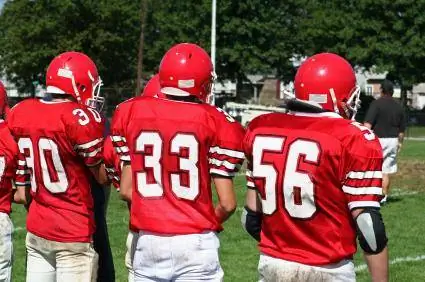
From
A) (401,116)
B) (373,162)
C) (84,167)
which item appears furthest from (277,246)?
(401,116)

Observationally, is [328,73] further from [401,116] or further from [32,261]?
[401,116]

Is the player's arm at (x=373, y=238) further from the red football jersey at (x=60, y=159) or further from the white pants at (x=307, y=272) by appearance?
the red football jersey at (x=60, y=159)

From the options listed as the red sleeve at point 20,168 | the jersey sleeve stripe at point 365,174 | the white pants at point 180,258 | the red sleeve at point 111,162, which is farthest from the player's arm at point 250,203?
the red sleeve at point 20,168

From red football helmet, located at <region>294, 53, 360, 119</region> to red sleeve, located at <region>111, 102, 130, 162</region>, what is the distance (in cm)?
95

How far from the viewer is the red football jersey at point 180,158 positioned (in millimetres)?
4031

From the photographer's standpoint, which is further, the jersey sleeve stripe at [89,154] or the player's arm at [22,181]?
the player's arm at [22,181]

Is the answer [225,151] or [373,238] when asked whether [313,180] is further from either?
[225,151]

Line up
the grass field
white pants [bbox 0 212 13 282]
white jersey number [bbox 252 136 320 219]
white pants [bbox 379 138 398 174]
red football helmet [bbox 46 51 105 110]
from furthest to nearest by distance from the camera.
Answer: white pants [bbox 379 138 398 174], the grass field, white pants [bbox 0 212 13 282], red football helmet [bbox 46 51 105 110], white jersey number [bbox 252 136 320 219]

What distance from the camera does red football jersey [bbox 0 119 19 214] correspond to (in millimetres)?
5098

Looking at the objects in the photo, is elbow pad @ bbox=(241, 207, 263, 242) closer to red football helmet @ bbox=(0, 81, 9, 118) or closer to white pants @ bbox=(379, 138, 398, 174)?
red football helmet @ bbox=(0, 81, 9, 118)

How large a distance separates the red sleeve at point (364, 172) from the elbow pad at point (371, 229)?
0.14 ft

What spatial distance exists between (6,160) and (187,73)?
5.20 ft

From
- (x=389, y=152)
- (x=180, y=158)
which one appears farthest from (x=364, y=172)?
(x=389, y=152)

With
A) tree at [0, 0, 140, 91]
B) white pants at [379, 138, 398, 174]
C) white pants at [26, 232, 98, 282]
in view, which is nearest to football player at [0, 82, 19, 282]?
white pants at [26, 232, 98, 282]
